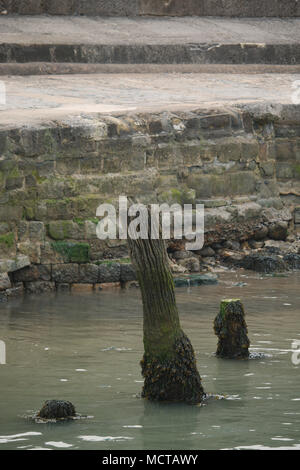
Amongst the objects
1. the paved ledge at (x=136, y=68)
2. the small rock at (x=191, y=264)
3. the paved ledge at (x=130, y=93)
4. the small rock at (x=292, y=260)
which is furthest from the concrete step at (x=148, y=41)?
the small rock at (x=292, y=260)

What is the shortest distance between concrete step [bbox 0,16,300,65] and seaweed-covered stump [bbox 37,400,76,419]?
8.82 m

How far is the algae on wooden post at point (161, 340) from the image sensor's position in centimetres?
713

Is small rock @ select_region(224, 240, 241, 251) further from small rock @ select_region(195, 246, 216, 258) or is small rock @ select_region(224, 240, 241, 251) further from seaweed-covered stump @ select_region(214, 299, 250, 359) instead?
seaweed-covered stump @ select_region(214, 299, 250, 359)

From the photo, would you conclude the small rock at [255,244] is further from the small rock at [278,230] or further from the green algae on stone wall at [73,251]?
the green algae on stone wall at [73,251]

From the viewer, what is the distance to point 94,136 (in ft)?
37.4

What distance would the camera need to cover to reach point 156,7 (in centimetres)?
1758

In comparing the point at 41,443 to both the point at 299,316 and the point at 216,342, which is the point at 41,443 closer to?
the point at 216,342

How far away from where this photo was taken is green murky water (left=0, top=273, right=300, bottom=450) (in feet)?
21.4

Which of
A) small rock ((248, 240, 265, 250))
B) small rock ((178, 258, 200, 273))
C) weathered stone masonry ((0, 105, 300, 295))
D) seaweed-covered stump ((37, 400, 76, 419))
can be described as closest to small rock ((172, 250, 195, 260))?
small rock ((178, 258, 200, 273))

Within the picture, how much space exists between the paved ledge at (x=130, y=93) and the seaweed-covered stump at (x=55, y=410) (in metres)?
4.69

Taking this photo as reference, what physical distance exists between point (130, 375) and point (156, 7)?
1061 centimetres

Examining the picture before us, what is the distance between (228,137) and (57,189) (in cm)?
255
